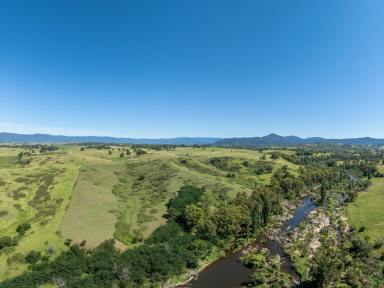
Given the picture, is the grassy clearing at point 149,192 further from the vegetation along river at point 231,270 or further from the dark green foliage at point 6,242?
the dark green foliage at point 6,242

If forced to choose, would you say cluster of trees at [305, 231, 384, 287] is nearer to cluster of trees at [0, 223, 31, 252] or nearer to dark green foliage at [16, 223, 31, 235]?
cluster of trees at [0, 223, 31, 252]

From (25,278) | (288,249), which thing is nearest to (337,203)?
(288,249)

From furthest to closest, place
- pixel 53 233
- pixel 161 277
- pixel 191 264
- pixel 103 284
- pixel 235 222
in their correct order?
1. pixel 235 222
2. pixel 53 233
3. pixel 191 264
4. pixel 161 277
5. pixel 103 284

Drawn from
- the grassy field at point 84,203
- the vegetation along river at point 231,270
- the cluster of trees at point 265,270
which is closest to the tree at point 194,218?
the grassy field at point 84,203

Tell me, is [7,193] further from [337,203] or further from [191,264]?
A: [337,203]

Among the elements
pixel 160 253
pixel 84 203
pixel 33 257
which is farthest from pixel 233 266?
pixel 84 203

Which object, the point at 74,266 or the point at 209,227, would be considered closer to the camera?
the point at 74,266

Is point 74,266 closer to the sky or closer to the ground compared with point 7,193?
closer to the ground

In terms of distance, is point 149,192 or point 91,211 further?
point 149,192

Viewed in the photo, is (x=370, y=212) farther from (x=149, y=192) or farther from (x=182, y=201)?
(x=149, y=192)
